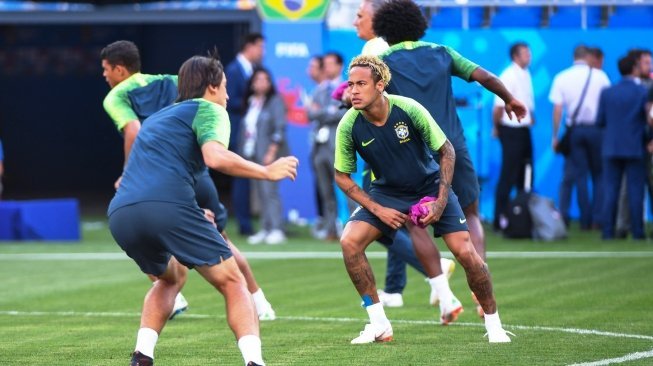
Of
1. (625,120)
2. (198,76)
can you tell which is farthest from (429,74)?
(625,120)

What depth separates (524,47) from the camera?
18750 mm

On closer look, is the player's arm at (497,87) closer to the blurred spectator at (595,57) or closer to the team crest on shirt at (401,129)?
the team crest on shirt at (401,129)

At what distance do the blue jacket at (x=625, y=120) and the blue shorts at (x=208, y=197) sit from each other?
8.47m

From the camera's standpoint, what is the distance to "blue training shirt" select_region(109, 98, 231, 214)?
754 centimetres

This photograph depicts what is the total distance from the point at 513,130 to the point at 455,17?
2743 mm

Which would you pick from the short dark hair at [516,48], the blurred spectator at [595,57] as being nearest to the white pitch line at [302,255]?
the short dark hair at [516,48]

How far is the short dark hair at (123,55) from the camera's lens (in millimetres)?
10625

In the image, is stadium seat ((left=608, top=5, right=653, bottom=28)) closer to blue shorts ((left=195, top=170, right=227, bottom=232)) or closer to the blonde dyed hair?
blue shorts ((left=195, top=170, right=227, bottom=232))

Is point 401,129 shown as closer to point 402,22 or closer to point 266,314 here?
point 402,22

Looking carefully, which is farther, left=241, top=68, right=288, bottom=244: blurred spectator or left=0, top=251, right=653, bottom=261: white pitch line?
left=241, top=68, right=288, bottom=244: blurred spectator

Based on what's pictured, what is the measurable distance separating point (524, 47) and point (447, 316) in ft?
30.1

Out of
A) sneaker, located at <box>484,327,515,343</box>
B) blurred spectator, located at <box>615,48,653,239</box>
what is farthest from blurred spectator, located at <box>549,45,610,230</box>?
sneaker, located at <box>484,327,515,343</box>

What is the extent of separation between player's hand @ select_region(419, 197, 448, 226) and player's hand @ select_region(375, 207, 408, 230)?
0.52 feet

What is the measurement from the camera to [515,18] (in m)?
21.1
